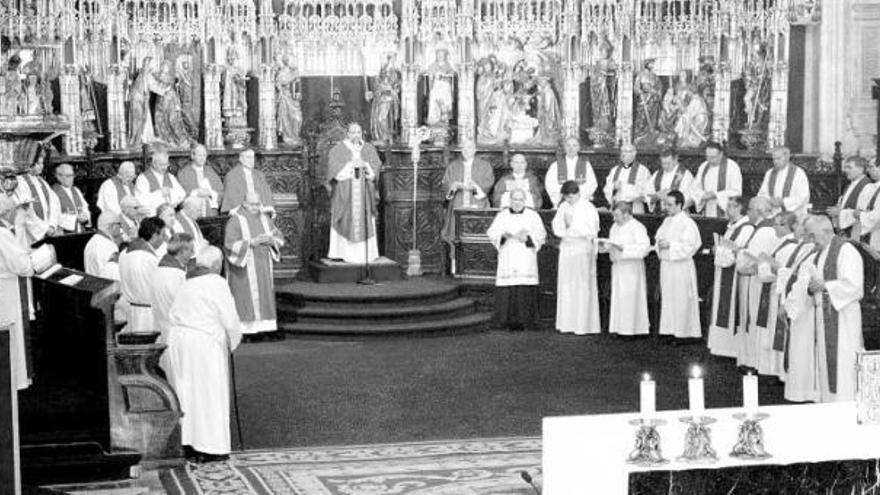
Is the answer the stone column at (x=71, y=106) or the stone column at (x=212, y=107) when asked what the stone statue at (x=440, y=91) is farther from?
the stone column at (x=71, y=106)

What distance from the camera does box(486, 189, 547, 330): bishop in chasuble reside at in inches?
731

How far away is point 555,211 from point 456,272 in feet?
4.93

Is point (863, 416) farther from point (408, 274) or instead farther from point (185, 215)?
point (408, 274)

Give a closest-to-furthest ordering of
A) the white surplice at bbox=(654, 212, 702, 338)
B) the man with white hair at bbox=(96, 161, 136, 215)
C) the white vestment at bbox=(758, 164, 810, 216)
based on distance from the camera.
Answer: the white surplice at bbox=(654, 212, 702, 338)
the white vestment at bbox=(758, 164, 810, 216)
the man with white hair at bbox=(96, 161, 136, 215)

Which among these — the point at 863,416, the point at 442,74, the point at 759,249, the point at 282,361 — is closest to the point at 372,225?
the point at 442,74

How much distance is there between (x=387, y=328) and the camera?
1808 centimetres

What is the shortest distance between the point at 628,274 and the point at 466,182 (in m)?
3.11

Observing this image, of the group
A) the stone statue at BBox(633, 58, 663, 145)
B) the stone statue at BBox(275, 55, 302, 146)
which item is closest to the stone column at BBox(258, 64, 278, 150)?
the stone statue at BBox(275, 55, 302, 146)

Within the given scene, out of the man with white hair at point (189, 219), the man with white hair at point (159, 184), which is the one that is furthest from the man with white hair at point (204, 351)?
the man with white hair at point (159, 184)

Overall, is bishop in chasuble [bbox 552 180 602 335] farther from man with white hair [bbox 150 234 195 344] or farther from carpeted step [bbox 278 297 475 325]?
man with white hair [bbox 150 234 195 344]

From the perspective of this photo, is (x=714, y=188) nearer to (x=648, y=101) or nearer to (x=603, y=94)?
(x=648, y=101)

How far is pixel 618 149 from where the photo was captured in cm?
2089

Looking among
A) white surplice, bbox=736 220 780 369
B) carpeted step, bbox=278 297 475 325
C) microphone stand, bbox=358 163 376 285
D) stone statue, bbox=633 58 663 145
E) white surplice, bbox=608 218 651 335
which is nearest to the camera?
white surplice, bbox=736 220 780 369

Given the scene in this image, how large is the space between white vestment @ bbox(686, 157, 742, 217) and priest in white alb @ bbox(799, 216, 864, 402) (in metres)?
4.71
